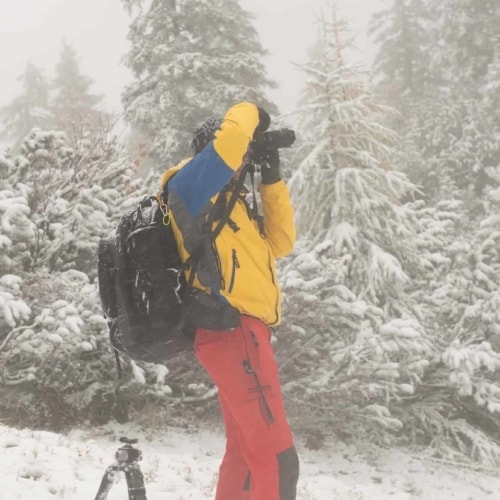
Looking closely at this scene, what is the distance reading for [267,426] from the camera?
9.97 feet

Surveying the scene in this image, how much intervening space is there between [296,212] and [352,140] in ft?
5.59

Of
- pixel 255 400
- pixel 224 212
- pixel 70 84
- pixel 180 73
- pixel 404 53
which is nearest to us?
pixel 255 400

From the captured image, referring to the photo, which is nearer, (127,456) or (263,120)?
(127,456)

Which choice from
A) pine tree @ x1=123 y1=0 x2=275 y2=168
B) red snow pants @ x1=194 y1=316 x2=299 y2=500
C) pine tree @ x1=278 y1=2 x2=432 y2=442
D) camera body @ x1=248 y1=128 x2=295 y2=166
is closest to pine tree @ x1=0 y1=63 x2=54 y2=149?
pine tree @ x1=123 y1=0 x2=275 y2=168

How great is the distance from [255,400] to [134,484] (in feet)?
2.88

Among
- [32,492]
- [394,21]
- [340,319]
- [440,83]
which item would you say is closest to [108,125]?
[340,319]

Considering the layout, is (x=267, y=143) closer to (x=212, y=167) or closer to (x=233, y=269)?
(x=212, y=167)

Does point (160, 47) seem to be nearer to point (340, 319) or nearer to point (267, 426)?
point (340, 319)

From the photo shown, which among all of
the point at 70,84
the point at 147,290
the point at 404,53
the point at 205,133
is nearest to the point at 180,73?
the point at 205,133

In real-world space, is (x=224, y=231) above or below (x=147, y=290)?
above

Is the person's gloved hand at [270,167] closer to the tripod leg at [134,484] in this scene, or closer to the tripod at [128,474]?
the tripod at [128,474]

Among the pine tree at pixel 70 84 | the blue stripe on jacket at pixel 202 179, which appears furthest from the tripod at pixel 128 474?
the pine tree at pixel 70 84

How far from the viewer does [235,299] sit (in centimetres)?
317

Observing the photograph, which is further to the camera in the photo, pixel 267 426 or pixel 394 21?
pixel 394 21
